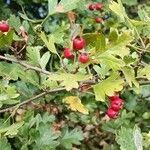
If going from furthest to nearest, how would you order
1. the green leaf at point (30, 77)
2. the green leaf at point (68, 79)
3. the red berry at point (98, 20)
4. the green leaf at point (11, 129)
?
the red berry at point (98, 20)
the green leaf at point (30, 77)
the green leaf at point (11, 129)
the green leaf at point (68, 79)

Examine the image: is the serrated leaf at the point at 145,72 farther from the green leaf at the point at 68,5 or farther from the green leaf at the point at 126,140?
the green leaf at the point at 68,5

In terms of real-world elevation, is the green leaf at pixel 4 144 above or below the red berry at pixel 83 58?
below

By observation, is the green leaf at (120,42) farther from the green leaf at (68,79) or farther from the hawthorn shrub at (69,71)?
the green leaf at (68,79)

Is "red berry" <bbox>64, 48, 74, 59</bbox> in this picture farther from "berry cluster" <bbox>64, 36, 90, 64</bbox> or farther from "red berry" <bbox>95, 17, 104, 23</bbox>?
"red berry" <bbox>95, 17, 104, 23</bbox>

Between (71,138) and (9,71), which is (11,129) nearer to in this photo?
(9,71)

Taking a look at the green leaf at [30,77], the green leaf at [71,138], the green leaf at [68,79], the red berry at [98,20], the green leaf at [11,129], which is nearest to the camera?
the green leaf at [68,79]

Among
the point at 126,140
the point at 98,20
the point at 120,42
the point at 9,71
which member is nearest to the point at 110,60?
the point at 120,42

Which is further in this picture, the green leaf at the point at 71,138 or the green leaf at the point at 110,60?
the green leaf at the point at 71,138

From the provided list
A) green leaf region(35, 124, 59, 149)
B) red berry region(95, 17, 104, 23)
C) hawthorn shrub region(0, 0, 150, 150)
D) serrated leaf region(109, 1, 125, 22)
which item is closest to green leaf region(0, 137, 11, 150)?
hawthorn shrub region(0, 0, 150, 150)

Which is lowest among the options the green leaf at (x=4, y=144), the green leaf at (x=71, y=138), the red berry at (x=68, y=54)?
the green leaf at (x=71, y=138)

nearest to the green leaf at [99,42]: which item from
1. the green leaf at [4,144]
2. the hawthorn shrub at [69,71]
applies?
the hawthorn shrub at [69,71]
